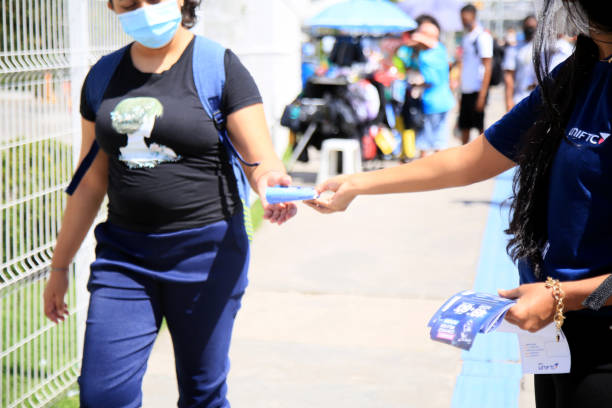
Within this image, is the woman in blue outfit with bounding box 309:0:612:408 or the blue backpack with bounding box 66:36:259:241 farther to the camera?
the blue backpack with bounding box 66:36:259:241

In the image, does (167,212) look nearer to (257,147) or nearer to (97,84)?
(257,147)

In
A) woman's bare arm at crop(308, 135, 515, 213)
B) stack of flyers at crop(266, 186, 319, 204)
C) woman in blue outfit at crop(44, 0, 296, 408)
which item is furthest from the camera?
woman in blue outfit at crop(44, 0, 296, 408)

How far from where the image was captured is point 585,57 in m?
2.15

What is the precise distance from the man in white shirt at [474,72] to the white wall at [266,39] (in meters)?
2.48

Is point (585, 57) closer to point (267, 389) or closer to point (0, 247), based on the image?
point (0, 247)

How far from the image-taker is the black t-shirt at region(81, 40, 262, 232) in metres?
2.82

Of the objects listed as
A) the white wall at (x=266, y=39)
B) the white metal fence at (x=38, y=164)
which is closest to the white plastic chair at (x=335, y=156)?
the white wall at (x=266, y=39)

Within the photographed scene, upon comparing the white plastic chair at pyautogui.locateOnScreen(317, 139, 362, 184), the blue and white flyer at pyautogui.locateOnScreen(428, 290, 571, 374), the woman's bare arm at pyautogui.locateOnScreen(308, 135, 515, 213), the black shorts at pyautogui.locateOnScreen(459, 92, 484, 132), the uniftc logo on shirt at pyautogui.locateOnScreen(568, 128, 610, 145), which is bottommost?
the white plastic chair at pyautogui.locateOnScreen(317, 139, 362, 184)

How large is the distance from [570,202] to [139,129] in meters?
1.40

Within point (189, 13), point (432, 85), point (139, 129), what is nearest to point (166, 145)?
point (139, 129)

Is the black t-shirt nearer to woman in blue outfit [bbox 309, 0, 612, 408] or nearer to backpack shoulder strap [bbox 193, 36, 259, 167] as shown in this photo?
backpack shoulder strap [bbox 193, 36, 259, 167]

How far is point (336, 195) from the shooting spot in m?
2.75

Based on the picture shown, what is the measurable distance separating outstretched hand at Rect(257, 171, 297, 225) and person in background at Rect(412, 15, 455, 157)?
8444 millimetres

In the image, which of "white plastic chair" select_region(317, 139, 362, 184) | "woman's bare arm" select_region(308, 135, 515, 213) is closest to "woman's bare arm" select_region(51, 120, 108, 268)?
"woman's bare arm" select_region(308, 135, 515, 213)
